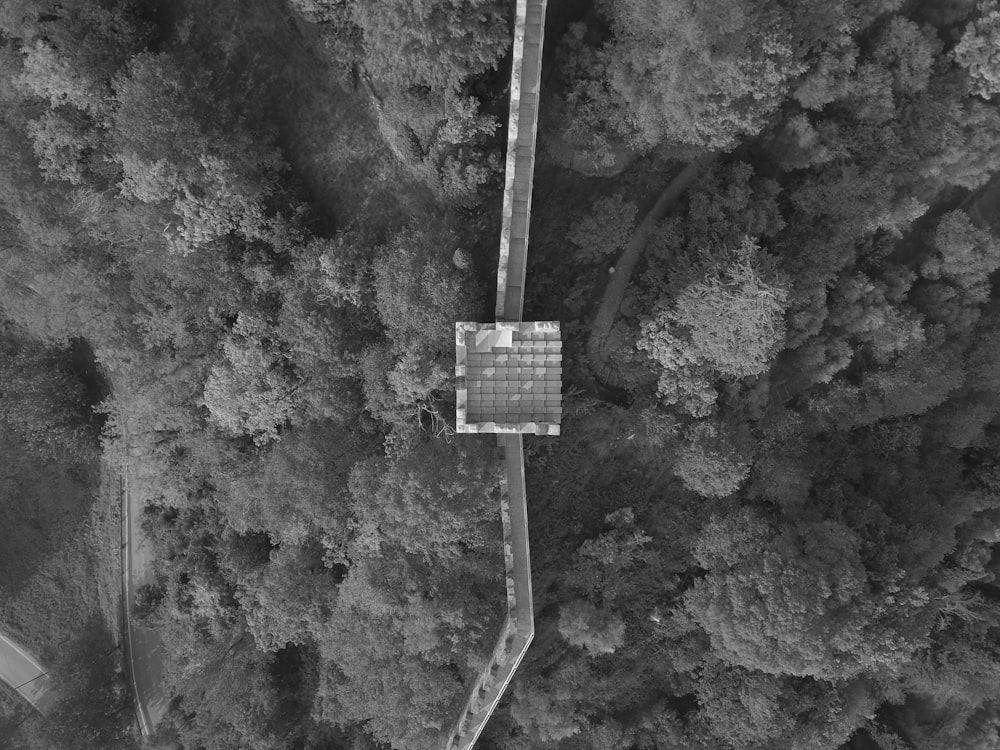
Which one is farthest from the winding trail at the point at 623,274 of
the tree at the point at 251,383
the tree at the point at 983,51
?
the tree at the point at 251,383

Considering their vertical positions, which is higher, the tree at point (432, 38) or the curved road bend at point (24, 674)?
the tree at point (432, 38)

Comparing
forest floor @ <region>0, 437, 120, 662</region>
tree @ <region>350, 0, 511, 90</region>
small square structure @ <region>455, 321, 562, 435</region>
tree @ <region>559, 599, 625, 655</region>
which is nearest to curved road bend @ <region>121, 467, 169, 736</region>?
forest floor @ <region>0, 437, 120, 662</region>

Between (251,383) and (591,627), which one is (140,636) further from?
(591,627)

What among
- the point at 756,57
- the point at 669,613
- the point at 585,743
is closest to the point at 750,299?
the point at 756,57

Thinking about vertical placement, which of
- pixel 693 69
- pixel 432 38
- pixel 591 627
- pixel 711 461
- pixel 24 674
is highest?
pixel 432 38

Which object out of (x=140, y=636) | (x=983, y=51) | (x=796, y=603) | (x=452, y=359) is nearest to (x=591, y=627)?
(x=796, y=603)

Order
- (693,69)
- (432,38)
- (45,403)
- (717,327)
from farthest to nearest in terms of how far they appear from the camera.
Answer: (45,403)
(717,327)
(693,69)
(432,38)

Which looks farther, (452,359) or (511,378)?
(511,378)

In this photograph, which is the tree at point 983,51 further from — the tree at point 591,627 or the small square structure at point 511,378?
the tree at point 591,627
